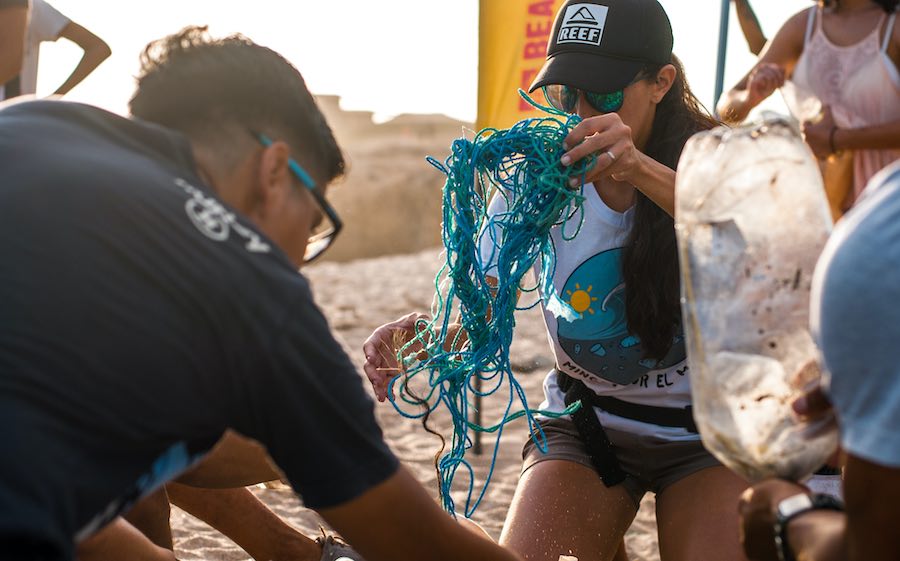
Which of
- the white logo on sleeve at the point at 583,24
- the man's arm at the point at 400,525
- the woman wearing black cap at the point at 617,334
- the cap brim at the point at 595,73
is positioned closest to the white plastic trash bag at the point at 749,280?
the man's arm at the point at 400,525

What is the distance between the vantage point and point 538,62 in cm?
516

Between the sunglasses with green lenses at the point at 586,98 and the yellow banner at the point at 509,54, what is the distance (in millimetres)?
2088

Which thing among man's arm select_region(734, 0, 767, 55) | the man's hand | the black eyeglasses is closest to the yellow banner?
man's arm select_region(734, 0, 767, 55)

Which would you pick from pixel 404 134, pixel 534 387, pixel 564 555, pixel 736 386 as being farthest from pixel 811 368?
pixel 404 134

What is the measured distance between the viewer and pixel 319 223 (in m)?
1.91

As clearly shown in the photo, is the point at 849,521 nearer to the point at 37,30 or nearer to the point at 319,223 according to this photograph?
the point at 319,223

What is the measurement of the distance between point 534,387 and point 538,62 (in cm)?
249

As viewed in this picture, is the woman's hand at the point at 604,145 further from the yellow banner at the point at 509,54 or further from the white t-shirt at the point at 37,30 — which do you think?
the white t-shirt at the point at 37,30

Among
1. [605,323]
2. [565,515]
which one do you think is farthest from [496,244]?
[565,515]

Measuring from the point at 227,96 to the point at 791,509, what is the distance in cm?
120

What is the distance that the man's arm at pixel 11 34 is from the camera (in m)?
3.90

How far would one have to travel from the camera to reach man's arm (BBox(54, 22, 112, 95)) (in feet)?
15.6

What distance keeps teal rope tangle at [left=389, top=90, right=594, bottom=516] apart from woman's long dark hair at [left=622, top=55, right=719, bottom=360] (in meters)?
0.19

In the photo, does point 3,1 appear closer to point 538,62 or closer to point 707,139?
point 538,62
